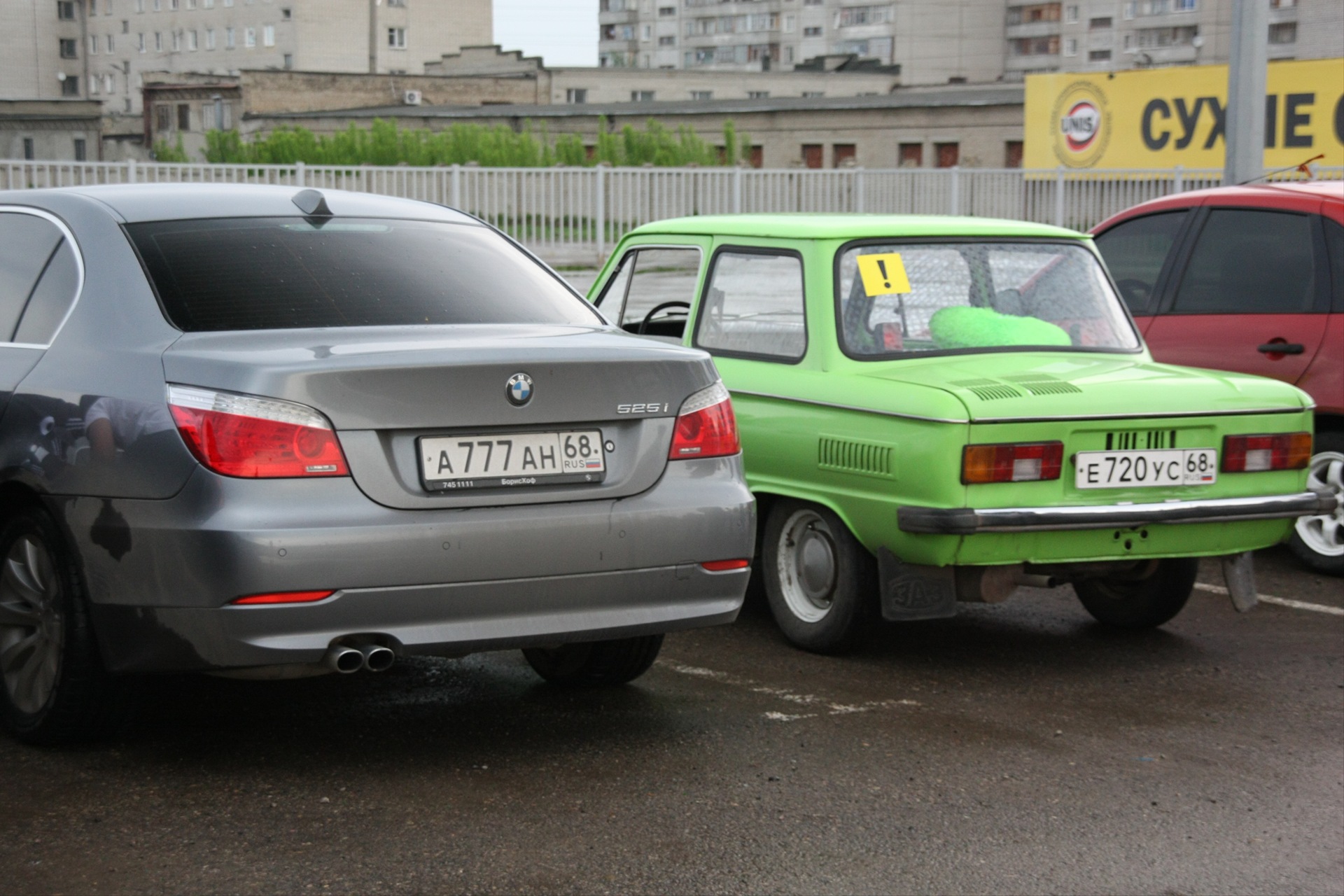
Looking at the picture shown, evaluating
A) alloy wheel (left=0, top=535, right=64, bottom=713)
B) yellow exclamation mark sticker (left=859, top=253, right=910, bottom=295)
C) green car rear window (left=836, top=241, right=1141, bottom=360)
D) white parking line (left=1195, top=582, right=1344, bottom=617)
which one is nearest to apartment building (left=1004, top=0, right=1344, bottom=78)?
white parking line (left=1195, top=582, right=1344, bottom=617)

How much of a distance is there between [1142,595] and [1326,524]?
5.89 feet

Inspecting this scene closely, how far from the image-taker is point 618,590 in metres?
4.85

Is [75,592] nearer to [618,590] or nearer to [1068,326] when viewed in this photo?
[618,590]

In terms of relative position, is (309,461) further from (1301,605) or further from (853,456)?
(1301,605)

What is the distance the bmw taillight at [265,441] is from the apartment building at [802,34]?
360 ft

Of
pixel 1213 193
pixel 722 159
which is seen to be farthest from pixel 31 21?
pixel 1213 193

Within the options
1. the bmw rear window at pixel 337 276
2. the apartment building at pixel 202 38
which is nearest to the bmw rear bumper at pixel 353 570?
the bmw rear window at pixel 337 276

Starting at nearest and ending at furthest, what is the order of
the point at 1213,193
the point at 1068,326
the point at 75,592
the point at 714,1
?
the point at 75,592, the point at 1068,326, the point at 1213,193, the point at 714,1

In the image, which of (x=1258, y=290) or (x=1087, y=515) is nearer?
(x=1087, y=515)

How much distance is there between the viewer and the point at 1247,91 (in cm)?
1305

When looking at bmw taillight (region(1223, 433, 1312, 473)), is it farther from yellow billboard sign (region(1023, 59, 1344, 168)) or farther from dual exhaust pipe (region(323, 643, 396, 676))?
yellow billboard sign (region(1023, 59, 1344, 168))

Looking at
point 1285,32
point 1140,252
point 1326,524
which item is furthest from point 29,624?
point 1285,32

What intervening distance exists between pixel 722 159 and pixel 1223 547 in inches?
2596

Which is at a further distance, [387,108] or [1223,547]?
[387,108]
